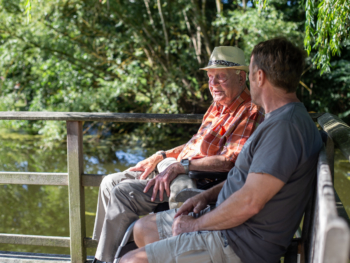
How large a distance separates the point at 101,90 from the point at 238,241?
6.21 metres

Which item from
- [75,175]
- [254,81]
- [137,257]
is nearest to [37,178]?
[75,175]

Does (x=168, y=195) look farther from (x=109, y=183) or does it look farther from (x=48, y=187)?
(x=48, y=187)

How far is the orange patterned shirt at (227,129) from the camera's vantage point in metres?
1.93

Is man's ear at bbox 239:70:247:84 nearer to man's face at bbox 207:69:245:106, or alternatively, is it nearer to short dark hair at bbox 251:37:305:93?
man's face at bbox 207:69:245:106

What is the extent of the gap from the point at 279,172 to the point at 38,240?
177 cm

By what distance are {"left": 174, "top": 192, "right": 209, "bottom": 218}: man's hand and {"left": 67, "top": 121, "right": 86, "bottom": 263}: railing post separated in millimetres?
913

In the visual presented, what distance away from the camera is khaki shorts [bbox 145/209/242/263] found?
137 cm

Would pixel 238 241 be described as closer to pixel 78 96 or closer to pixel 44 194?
pixel 44 194

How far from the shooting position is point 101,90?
7215mm

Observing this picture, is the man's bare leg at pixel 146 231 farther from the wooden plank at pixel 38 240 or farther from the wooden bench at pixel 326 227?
the wooden plank at pixel 38 240

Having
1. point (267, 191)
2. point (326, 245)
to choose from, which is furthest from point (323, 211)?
point (267, 191)

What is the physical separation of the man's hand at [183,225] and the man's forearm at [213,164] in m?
0.43

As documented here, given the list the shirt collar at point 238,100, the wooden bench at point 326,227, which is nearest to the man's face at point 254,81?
the wooden bench at point 326,227

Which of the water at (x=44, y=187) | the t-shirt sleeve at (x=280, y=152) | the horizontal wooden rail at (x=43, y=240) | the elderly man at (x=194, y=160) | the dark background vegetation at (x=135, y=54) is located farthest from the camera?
the dark background vegetation at (x=135, y=54)
